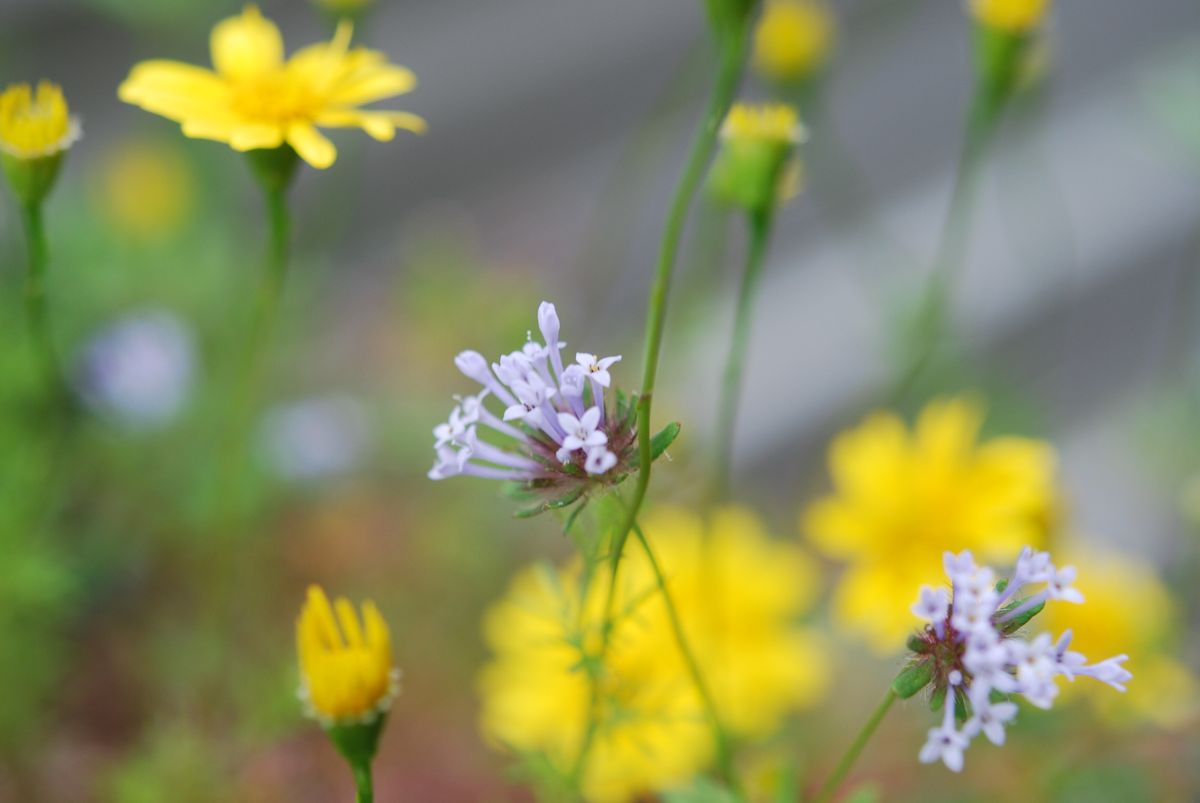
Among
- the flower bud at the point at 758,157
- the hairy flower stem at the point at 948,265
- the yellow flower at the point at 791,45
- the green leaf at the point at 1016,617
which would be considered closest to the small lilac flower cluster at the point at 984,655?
the green leaf at the point at 1016,617

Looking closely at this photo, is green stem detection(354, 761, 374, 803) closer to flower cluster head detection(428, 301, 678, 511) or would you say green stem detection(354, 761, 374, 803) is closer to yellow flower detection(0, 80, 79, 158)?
flower cluster head detection(428, 301, 678, 511)

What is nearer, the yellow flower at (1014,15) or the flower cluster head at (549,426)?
the flower cluster head at (549,426)

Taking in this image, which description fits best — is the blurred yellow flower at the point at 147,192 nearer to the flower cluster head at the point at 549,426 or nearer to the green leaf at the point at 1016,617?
the flower cluster head at the point at 549,426

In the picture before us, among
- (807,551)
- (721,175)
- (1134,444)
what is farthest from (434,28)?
(721,175)

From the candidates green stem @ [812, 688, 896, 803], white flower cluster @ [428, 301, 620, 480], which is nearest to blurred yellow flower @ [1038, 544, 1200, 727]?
green stem @ [812, 688, 896, 803]

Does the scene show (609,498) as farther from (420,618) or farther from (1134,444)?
(1134,444)

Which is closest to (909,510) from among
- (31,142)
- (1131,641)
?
(1131,641)

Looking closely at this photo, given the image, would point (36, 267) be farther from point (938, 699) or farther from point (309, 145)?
point (938, 699)
